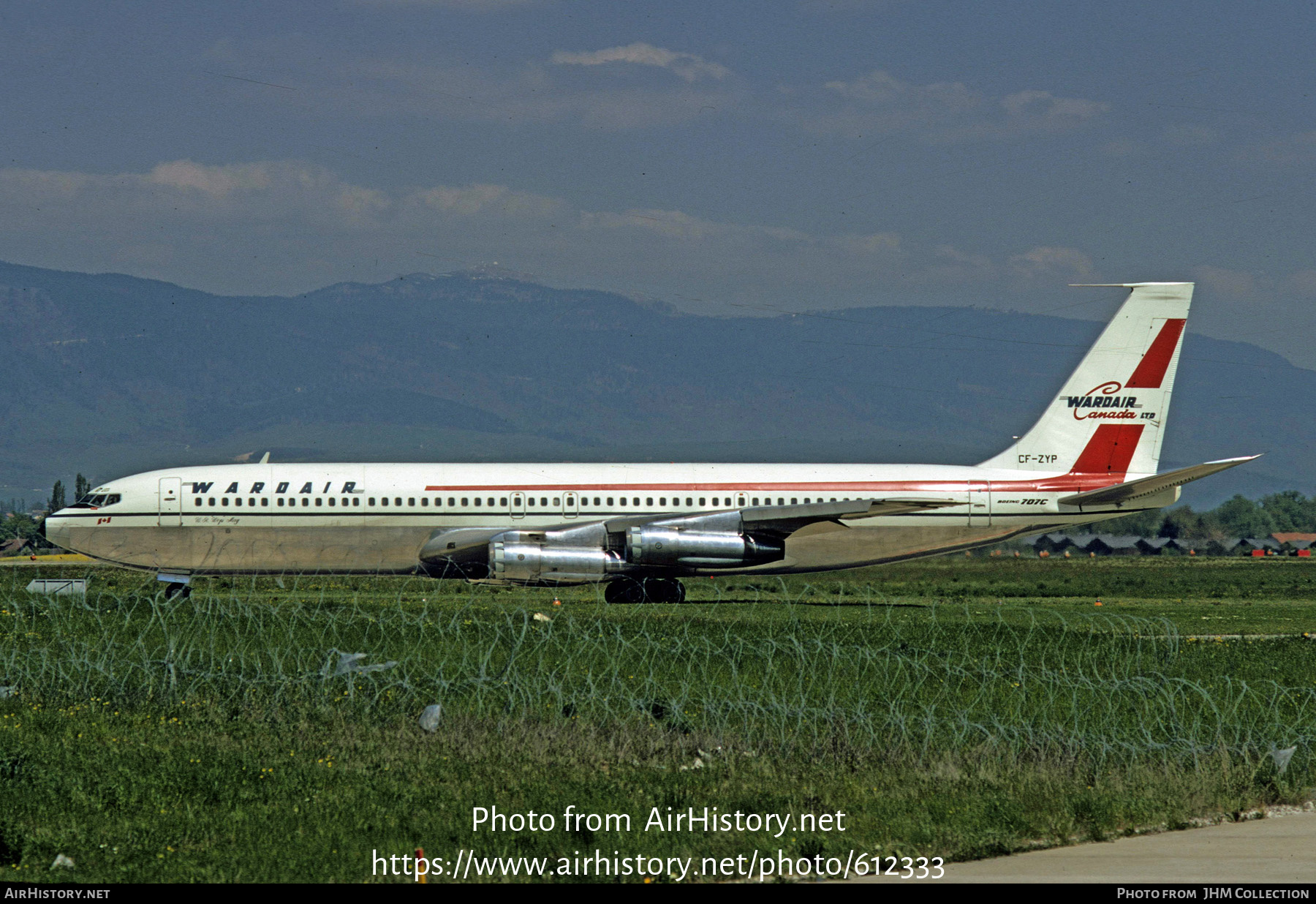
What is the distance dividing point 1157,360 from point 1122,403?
166 centimetres

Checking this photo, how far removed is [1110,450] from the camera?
40.9m

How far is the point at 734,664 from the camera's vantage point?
19.9 meters

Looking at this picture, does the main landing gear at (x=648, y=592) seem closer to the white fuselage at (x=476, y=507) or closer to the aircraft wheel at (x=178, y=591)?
the white fuselage at (x=476, y=507)

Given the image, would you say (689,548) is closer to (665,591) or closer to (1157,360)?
(665,591)

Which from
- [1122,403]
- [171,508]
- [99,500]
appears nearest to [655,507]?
[171,508]

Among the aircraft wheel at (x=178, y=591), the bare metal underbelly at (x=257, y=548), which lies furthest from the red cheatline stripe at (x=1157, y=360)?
the aircraft wheel at (x=178, y=591)

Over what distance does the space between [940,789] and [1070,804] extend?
4.68ft

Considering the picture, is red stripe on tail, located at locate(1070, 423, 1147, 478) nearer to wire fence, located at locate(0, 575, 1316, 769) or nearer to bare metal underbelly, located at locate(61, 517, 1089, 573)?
bare metal underbelly, located at locate(61, 517, 1089, 573)

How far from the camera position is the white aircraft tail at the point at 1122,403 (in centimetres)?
4094

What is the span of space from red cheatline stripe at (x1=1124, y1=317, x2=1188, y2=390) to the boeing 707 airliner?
48 mm

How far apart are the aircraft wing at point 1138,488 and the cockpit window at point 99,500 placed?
2666cm

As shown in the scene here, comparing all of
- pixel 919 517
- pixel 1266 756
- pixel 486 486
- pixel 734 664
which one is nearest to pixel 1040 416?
pixel 919 517

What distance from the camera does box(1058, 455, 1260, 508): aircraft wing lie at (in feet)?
123
